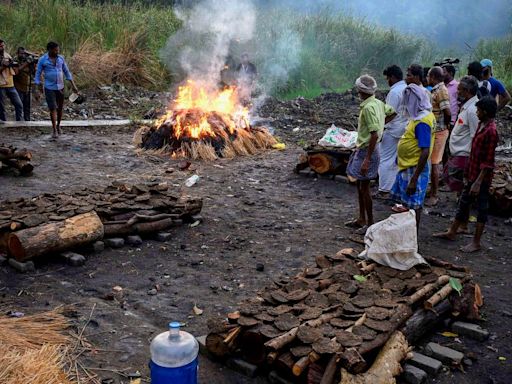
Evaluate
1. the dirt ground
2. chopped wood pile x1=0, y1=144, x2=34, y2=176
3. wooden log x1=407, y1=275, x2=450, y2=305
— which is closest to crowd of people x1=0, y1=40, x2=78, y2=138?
the dirt ground

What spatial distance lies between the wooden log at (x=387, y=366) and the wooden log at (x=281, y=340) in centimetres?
40

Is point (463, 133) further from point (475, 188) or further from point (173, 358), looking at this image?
point (173, 358)

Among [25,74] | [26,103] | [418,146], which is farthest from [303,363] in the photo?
[26,103]

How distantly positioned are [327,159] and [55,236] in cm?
479

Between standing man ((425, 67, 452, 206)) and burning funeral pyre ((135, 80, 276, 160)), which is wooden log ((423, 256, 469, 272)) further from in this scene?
burning funeral pyre ((135, 80, 276, 160))

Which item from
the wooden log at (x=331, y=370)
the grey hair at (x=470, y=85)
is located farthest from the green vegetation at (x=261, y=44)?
the wooden log at (x=331, y=370)

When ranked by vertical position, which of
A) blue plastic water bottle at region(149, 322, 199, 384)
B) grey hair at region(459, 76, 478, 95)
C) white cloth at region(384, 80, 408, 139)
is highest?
grey hair at region(459, 76, 478, 95)

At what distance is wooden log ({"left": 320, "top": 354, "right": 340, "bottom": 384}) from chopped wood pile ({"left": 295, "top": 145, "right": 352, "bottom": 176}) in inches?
224

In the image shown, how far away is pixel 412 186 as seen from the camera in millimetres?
5793

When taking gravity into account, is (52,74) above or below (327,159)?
above

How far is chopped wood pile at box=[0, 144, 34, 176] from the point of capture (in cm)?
836

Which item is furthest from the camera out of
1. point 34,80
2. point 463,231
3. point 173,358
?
point 34,80

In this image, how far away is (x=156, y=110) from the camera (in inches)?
569

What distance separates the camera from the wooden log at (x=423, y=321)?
13.0ft
